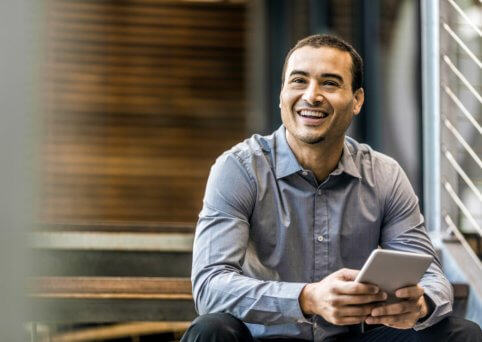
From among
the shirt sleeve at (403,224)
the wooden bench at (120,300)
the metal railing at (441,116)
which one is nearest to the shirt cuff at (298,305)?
the shirt sleeve at (403,224)

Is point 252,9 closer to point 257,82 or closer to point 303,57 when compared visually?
point 257,82

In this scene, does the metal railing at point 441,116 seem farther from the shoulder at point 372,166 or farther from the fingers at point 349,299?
the fingers at point 349,299

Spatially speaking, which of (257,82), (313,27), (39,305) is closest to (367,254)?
(39,305)

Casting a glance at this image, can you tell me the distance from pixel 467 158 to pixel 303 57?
1773 mm

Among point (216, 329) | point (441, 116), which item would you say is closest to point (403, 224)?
point (216, 329)

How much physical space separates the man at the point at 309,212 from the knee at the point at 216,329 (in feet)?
0.12

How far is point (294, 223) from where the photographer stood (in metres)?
1.90

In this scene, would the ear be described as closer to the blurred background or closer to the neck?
the neck

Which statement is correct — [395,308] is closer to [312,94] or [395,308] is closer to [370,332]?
[370,332]

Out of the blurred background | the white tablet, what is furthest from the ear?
the white tablet

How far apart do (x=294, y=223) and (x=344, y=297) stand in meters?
0.38

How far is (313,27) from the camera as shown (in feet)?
14.4

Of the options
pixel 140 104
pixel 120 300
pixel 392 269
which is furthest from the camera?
pixel 140 104

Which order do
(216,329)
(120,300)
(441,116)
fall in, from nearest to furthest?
(216,329) → (120,300) → (441,116)
